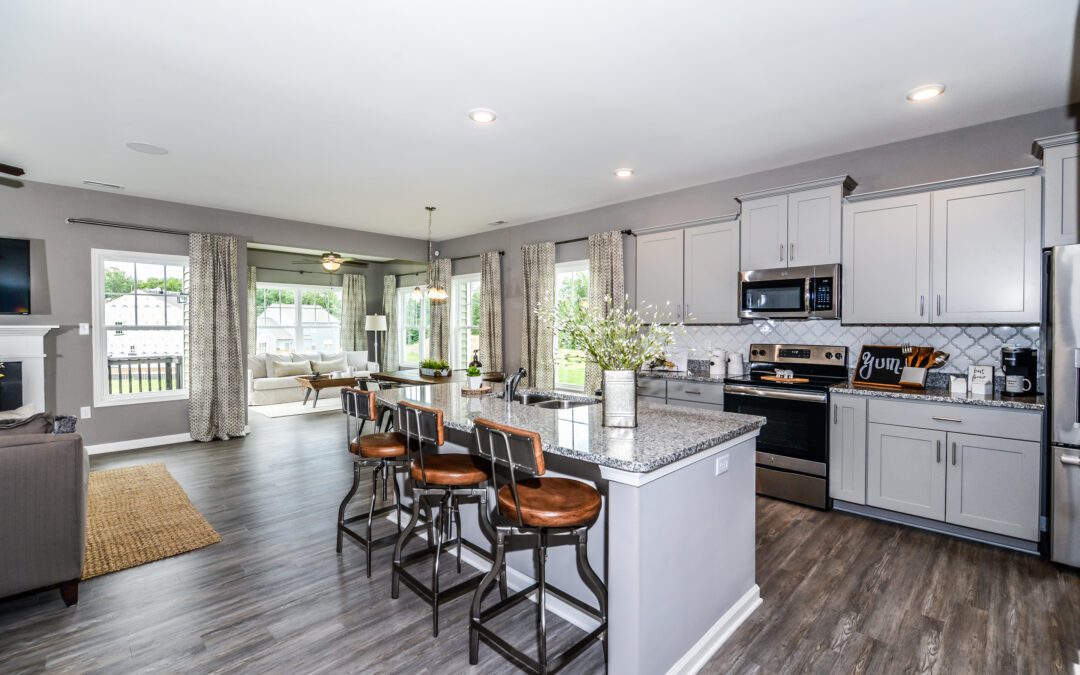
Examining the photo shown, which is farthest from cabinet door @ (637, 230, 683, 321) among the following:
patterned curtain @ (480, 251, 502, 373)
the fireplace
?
the fireplace

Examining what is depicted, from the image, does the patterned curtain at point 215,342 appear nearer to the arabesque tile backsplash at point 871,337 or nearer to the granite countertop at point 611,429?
the granite countertop at point 611,429

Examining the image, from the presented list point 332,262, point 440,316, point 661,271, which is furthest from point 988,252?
point 332,262

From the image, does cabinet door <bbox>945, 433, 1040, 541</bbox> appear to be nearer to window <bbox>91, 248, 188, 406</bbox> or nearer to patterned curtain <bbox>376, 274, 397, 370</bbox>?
window <bbox>91, 248, 188, 406</bbox>

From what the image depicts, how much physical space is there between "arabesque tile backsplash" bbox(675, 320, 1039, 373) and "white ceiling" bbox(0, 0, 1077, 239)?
1.43 metres

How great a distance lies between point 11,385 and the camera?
4.76 m

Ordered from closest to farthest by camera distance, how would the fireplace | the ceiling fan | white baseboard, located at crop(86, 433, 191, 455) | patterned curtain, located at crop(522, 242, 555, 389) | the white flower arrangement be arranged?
the white flower arrangement < the fireplace < white baseboard, located at crop(86, 433, 191, 455) < patterned curtain, located at crop(522, 242, 555, 389) < the ceiling fan

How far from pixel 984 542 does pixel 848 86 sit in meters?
2.98

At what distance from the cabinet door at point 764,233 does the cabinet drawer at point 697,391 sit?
108 centimetres

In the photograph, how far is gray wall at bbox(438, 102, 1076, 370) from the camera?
342 centimetres

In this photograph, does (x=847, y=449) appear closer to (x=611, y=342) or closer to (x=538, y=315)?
(x=611, y=342)

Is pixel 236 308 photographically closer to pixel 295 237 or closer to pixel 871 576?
pixel 295 237

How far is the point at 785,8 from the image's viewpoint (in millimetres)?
2227

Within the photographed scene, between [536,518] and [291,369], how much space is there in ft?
27.6

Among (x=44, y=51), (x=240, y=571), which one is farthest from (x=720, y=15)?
(x=240, y=571)
